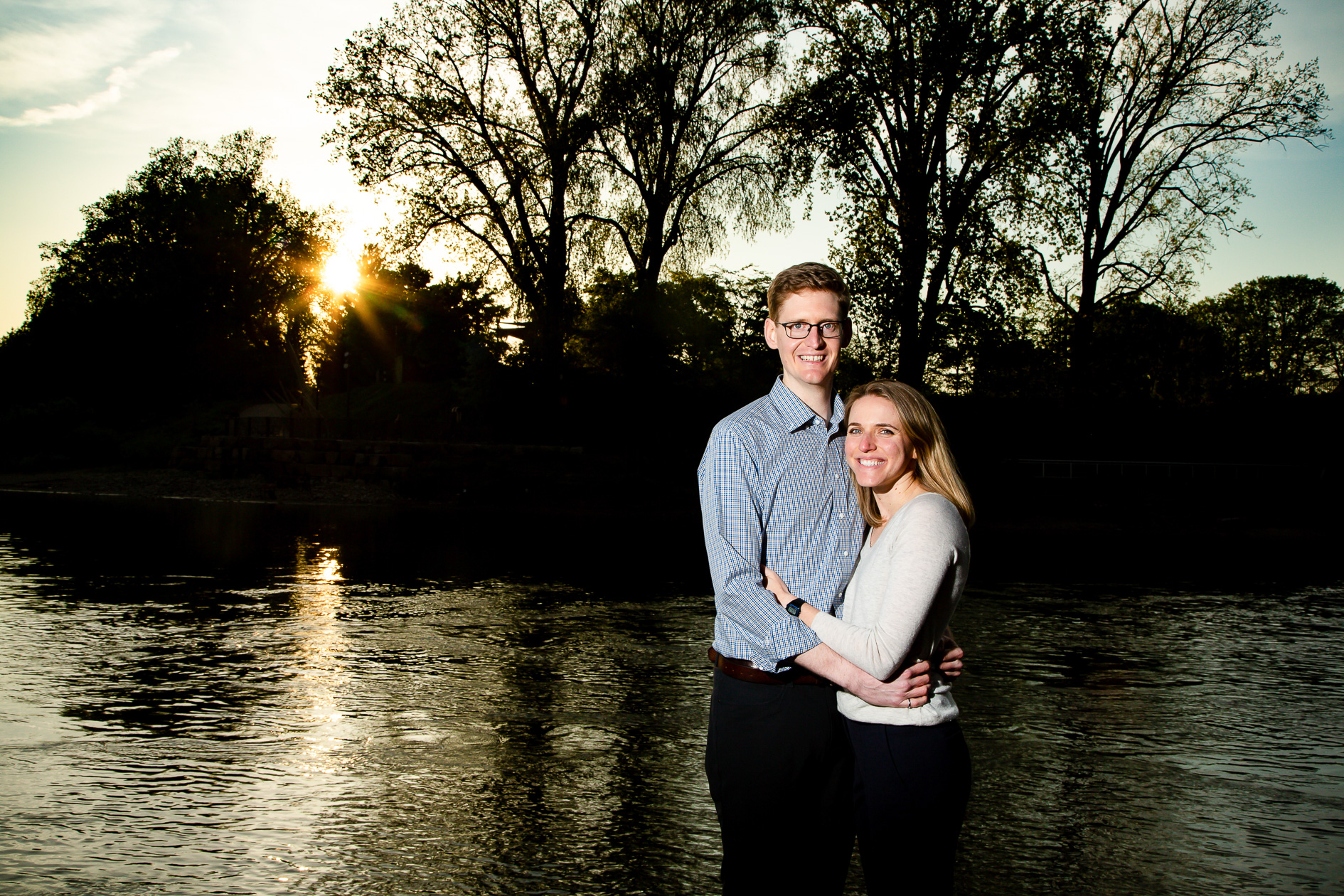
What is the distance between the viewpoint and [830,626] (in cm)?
270

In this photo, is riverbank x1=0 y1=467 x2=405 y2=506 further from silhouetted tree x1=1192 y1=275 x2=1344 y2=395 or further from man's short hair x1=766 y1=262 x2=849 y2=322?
silhouetted tree x1=1192 y1=275 x2=1344 y2=395

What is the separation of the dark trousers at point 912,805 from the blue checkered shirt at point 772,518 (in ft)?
1.16

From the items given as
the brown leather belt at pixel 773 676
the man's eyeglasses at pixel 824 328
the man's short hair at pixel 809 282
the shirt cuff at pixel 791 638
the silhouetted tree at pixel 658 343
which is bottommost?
the brown leather belt at pixel 773 676

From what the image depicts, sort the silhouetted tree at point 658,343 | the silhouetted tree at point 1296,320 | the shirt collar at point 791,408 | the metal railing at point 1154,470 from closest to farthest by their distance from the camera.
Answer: the shirt collar at point 791,408
the metal railing at point 1154,470
the silhouetted tree at point 658,343
the silhouetted tree at point 1296,320

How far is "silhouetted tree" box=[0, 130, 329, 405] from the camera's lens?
57.3 m

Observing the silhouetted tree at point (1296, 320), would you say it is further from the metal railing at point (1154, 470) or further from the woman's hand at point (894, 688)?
the woman's hand at point (894, 688)

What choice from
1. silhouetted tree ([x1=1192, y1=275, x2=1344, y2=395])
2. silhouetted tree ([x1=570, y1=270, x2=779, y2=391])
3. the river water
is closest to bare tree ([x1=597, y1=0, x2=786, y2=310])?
silhouetted tree ([x1=570, y1=270, x2=779, y2=391])

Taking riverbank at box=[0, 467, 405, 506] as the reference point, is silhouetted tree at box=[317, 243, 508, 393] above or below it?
above

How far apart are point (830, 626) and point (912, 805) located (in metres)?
0.47

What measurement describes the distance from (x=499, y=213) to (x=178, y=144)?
→ 45.8 metres

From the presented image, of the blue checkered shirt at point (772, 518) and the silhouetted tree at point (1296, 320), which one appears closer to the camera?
the blue checkered shirt at point (772, 518)

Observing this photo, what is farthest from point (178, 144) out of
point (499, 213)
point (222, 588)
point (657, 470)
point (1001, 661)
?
point (1001, 661)

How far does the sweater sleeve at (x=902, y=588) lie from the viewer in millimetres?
2613

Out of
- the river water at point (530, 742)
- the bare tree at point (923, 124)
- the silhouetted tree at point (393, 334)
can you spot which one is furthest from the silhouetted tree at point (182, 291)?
the river water at point (530, 742)
